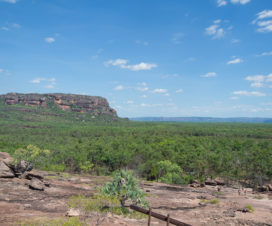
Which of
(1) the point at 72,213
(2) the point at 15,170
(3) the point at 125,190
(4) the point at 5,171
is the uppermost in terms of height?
(3) the point at 125,190

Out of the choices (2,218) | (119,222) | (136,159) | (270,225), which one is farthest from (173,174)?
(2,218)

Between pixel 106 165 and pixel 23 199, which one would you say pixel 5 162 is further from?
pixel 106 165

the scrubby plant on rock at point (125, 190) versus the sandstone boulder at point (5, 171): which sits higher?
the scrubby plant on rock at point (125, 190)

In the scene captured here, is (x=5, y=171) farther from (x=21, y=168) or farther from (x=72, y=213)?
(x=72, y=213)

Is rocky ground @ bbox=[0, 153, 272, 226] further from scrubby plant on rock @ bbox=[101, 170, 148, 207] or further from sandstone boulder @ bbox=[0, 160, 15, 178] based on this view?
scrubby plant on rock @ bbox=[101, 170, 148, 207]

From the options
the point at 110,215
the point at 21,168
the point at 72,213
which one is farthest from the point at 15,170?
the point at 110,215

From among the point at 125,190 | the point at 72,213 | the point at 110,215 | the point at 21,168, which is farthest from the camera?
the point at 21,168

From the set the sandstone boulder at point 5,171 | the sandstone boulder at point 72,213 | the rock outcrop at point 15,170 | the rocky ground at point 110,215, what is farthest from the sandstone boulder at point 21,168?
the sandstone boulder at point 72,213

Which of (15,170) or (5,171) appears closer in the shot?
(5,171)

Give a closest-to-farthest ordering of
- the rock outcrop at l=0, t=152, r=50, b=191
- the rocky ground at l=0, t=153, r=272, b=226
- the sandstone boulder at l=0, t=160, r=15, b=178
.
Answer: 1. the rocky ground at l=0, t=153, r=272, b=226
2. the sandstone boulder at l=0, t=160, r=15, b=178
3. the rock outcrop at l=0, t=152, r=50, b=191

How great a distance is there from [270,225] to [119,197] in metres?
13.4

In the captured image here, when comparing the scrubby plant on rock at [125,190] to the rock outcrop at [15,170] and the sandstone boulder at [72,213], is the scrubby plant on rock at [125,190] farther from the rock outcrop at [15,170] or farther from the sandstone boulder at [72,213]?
the rock outcrop at [15,170]

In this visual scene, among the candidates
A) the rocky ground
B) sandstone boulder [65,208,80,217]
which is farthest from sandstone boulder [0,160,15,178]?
sandstone boulder [65,208,80,217]

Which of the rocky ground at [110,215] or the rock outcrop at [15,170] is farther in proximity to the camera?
the rock outcrop at [15,170]
